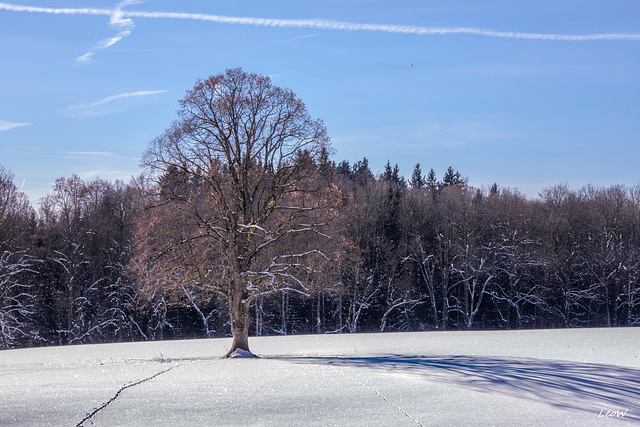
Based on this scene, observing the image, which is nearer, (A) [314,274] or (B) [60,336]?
(A) [314,274]

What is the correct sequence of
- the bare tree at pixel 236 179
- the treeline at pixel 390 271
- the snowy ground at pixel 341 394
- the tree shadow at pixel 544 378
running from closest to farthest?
the snowy ground at pixel 341 394, the tree shadow at pixel 544 378, the bare tree at pixel 236 179, the treeline at pixel 390 271

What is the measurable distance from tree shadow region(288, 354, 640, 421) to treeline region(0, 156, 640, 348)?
29802 mm

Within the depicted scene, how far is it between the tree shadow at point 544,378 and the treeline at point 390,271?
29.8 meters

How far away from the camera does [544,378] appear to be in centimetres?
1354

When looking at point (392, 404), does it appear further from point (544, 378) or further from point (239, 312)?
→ point (239, 312)

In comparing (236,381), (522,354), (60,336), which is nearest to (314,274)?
(522,354)

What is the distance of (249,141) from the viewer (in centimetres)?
2044

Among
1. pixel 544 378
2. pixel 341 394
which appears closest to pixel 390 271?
pixel 544 378

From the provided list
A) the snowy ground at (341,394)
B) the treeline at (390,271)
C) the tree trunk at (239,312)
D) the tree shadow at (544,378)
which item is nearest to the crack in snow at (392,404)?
the snowy ground at (341,394)

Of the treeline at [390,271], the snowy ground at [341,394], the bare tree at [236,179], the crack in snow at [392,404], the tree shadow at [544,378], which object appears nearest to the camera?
the crack in snow at [392,404]

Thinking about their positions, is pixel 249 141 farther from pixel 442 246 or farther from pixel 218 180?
pixel 442 246

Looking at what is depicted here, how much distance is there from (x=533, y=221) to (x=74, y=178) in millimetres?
44133

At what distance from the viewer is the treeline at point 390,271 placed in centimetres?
4831

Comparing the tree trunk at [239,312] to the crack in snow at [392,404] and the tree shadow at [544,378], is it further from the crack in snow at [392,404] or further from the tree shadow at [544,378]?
the crack in snow at [392,404]
